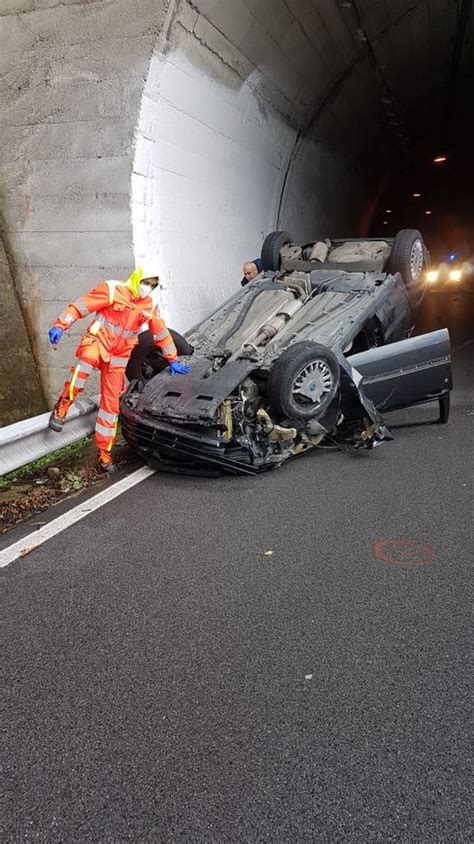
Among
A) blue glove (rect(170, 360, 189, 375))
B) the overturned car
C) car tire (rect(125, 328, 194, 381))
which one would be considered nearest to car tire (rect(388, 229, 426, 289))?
the overturned car

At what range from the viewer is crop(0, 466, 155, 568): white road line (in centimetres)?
355

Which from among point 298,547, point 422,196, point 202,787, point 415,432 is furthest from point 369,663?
point 422,196

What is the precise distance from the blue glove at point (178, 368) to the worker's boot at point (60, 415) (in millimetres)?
890

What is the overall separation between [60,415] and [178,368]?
1.04 metres

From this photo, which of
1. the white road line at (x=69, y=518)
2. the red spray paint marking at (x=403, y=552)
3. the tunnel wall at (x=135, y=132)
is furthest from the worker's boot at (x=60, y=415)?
the red spray paint marking at (x=403, y=552)

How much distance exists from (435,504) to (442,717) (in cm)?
185

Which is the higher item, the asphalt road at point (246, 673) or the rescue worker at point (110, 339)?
the rescue worker at point (110, 339)

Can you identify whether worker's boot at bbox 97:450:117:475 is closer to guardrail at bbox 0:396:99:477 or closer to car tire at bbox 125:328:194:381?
guardrail at bbox 0:396:99:477

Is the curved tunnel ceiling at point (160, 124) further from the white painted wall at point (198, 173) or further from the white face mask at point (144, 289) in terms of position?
the white face mask at point (144, 289)

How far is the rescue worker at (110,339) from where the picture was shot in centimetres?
498

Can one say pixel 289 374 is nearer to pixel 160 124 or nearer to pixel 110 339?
pixel 110 339

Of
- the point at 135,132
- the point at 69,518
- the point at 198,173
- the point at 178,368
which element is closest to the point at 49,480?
the point at 69,518

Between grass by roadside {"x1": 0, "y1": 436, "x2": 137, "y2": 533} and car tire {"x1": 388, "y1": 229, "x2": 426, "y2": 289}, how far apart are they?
3.49m

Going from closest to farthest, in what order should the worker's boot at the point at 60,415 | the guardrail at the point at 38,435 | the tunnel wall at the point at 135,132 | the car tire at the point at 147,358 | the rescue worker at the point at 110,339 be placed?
the guardrail at the point at 38,435, the worker's boot at the point at 60,415, the rescue worker at the point at 110,339, the car tire at the point at 147,358, the tunnel wall at the point at 135,132
